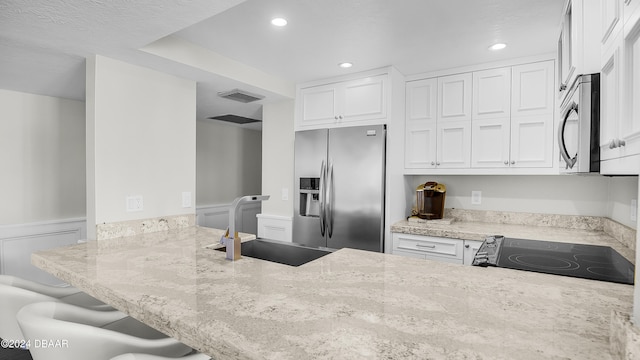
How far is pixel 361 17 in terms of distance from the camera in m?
1.91

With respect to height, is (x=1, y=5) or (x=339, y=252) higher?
(x=1, y=5)

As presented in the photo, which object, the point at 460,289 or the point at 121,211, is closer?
the point at 460,289

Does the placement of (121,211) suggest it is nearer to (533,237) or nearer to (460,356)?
(460,356)

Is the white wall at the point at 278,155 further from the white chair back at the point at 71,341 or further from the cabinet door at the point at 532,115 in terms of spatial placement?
the white chair back at the point at 71,341

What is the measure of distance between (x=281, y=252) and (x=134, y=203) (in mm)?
1162

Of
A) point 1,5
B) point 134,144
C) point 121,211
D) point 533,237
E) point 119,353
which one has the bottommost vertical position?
point 119,353

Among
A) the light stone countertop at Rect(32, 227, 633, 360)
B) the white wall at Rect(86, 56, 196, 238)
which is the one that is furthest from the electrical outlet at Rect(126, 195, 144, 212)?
the light stone countertop at Rect(32, 227, 633, 360)

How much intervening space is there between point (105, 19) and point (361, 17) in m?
1.37

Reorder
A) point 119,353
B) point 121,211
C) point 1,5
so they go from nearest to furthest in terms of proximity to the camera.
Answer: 1. point 119,353
2. point 1,5
3. point 121,211

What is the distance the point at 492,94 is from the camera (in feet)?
8.80

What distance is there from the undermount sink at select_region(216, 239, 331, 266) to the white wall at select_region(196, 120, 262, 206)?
3020 millimetres

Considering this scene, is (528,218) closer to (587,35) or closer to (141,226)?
(587,35)

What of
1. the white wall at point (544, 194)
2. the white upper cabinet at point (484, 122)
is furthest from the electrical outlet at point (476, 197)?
the white upper cabinet at point (484, 122)

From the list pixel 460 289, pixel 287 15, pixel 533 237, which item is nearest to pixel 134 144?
pixel 287 15
